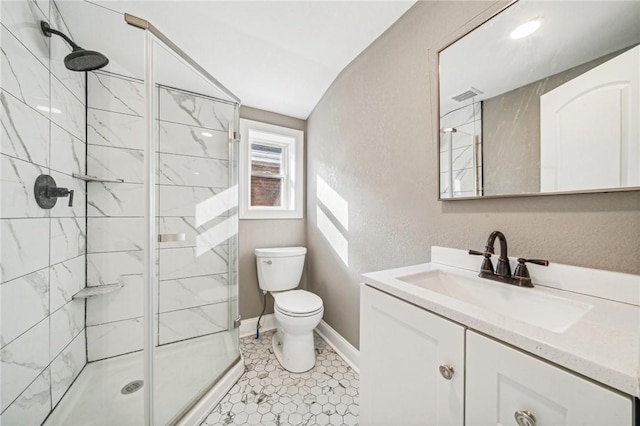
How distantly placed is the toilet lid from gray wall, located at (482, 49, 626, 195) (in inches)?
48.7

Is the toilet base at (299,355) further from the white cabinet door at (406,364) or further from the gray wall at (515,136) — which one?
the gray wall at (515,136)

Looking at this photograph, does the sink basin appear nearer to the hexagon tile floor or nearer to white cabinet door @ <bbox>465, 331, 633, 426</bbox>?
white cabinet door @ <bbox>465, 331, 633, 426</bbox>

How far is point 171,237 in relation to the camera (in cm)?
135

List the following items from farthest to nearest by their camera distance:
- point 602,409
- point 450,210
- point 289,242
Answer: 1. point 289,242
2. point 450,210
3. point 602,409

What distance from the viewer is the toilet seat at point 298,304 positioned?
1.53 meters

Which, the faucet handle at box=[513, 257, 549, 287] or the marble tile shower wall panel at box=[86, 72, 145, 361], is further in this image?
the marble tile shower wall panel at box=[86, 72, 145, 361]

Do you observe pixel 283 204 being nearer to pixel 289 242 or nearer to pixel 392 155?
pixel 289 242

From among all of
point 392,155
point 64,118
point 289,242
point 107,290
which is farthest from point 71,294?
point 392,155

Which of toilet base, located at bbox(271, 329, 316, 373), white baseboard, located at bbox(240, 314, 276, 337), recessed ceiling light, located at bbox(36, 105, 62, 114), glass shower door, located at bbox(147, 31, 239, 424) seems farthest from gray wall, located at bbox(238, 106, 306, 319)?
recessed ceiling light, located at bbox(36, 105, 62, 114)

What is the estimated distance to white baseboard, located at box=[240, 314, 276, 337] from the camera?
2066 mm

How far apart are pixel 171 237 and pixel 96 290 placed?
2.34 ft

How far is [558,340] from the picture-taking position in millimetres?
439

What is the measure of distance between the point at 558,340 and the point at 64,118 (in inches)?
88.4

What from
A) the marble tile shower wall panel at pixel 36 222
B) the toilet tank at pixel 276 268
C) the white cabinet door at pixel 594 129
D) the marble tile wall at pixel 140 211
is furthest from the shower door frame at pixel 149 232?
the white cabinet door at pixel 594 129
